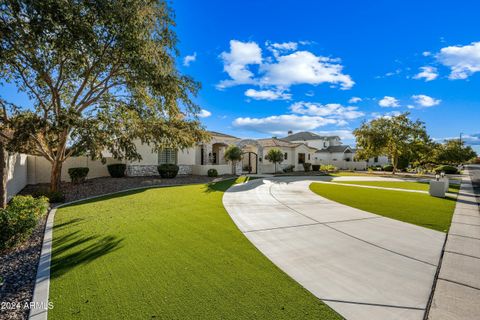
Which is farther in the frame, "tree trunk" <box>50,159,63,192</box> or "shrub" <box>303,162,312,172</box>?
"shrub" <box>303,162,312,172</box>

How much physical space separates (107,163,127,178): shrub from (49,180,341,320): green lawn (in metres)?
11.5

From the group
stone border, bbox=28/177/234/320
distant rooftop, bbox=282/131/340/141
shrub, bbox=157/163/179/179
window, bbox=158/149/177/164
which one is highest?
distant rooftop, bbox=282/131/340/141

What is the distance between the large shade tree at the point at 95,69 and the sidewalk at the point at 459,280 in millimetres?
9162

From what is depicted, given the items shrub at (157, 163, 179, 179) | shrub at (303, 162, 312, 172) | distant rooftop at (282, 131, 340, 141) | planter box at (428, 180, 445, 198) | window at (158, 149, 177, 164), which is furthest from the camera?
distant rooftop at (282, 131, 340, 141)

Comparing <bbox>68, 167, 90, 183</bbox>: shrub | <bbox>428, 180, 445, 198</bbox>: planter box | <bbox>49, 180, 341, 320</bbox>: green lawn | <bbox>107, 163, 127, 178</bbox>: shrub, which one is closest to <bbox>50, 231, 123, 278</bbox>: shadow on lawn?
<bbox>49, 180, 341, 320</bbox>: green lawn

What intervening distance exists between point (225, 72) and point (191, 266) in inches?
666

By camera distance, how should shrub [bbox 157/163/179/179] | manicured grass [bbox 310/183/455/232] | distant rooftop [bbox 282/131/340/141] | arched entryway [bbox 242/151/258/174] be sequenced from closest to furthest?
manicured grass [bbox 310/183/455/232], shrub [bbox 157/163/179/179], arched entryway [bbox 242/151/258/174], distant rooftop [bbox 282/131/340/141]

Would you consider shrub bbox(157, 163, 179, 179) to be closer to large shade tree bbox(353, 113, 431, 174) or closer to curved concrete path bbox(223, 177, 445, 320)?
curved concrete path bbox(223, 177, 445, 320)

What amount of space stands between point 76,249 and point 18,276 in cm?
91

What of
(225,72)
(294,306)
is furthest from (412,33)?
(294,306)

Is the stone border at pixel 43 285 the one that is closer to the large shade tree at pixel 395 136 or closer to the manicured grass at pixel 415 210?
the manicured grass at pixel 415 210

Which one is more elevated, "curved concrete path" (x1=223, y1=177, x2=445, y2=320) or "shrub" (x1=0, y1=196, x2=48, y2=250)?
"shrub" (x1=0, y1=196, x2=48, y2=250)

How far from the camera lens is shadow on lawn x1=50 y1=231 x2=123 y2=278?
12.1ft

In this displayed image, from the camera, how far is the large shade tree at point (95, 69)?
264 inches
